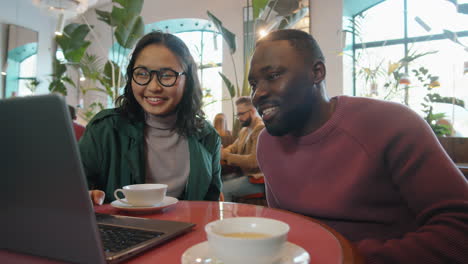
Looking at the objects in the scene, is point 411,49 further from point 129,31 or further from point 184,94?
point 184,94

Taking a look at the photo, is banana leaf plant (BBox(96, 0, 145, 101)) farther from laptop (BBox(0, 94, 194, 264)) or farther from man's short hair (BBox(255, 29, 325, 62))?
laptop (BBox(0, 94, 194, 264))

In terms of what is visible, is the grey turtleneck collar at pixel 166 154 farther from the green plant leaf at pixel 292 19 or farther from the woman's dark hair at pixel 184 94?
the green plant leaf at pixel 292 19

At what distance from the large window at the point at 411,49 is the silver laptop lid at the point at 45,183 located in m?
4.98

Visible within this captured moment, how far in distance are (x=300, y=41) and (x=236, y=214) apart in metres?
0.58

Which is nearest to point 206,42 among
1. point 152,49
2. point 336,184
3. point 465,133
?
point 465,133

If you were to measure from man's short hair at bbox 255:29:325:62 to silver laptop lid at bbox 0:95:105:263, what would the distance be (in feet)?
2.81

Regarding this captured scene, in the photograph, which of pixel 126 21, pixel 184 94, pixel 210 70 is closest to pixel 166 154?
pixel 184 94

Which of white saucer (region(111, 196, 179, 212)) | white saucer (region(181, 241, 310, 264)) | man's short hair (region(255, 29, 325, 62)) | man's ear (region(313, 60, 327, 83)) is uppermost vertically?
man's short hair (region(255, 29, 325, 62))

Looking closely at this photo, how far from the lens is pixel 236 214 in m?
0.90

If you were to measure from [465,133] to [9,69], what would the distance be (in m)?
8.73

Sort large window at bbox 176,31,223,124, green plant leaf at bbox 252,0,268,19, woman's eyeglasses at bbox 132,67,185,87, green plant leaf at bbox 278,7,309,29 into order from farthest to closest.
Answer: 1. large window at bbox 176,31,223,124
2. green plant leaf at bbox 278,7,309,29
3. green plant leaf at bbox 252,0,268,19
4. woman's eyeglasses at bbox 132,67,185,87

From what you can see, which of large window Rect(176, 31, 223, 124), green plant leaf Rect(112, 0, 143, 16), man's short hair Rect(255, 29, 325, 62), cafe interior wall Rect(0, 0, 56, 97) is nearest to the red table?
man's short hair Rect(255, 29, 325, 62)

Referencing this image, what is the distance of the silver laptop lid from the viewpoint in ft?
1.25

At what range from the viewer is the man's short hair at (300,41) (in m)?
1.11
